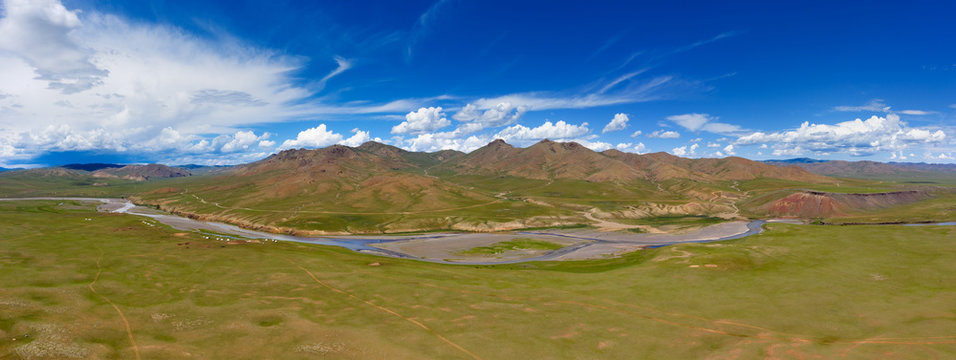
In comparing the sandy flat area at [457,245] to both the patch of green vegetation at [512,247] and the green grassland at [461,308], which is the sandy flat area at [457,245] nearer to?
the patch of green vegetation at [512,247]

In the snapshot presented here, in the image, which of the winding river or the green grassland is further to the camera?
the winding river

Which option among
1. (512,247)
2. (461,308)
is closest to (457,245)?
(512,247)

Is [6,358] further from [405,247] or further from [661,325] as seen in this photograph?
[405,247]

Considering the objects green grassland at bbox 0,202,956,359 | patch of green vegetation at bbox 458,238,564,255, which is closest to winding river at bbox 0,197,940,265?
patch of green vegetation at bbox 458,238,564,255

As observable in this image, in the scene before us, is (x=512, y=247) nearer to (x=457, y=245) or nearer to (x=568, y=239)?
(x=457, y=245)

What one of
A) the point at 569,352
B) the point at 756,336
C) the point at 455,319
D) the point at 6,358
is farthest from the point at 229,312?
the point at 756,336

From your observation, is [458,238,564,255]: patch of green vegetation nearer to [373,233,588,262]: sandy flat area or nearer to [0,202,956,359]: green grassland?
[373,233,588,262]: sandy flat area
